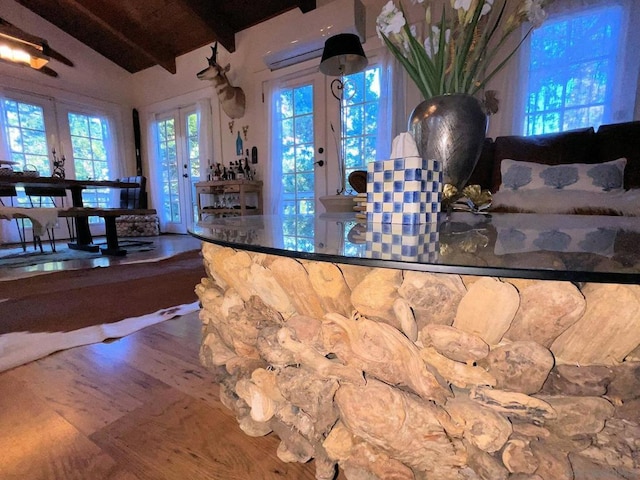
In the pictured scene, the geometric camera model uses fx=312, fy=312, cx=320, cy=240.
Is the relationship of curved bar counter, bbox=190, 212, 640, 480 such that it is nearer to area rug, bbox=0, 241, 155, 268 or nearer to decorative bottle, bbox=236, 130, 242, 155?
area rug, bbox=0, 241, 155, 268

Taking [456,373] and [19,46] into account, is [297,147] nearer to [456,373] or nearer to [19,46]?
[19,46]

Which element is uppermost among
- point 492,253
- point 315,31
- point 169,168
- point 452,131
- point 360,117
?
point 315,31

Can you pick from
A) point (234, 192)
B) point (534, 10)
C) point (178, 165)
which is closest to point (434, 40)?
point (534, 10)

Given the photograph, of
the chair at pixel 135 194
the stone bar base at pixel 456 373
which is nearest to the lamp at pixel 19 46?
the chair at pixel 135 194

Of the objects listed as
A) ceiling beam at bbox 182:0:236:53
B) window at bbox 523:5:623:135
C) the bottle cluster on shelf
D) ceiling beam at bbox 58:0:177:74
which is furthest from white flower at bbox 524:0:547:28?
ceiling beam at bbox 58:0:177:74

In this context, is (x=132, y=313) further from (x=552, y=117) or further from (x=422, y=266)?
(x=552, y=117)

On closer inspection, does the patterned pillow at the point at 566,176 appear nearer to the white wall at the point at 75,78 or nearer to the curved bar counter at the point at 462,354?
the curved bar counter at the point at 462,354

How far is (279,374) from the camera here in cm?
68

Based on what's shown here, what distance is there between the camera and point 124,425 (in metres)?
0.77

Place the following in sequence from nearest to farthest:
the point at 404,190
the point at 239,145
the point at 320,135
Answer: the point at 404,190 → the point at 320,135 → the point at 239,145

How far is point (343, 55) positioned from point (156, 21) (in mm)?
3361

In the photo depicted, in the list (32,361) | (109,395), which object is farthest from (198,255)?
(109,395)

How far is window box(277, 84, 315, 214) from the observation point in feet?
13.0

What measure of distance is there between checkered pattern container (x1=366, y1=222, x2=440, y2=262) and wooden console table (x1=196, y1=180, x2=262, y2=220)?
3.55 metres
